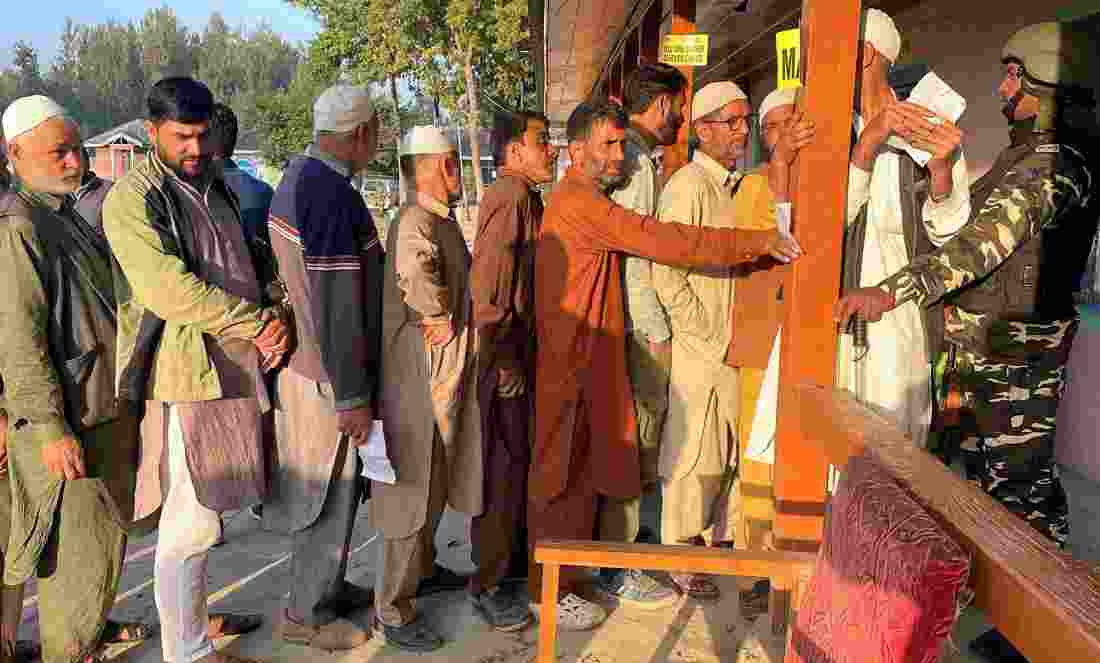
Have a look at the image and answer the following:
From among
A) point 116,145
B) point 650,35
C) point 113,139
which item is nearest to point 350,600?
point 650,35

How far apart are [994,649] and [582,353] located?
166cm

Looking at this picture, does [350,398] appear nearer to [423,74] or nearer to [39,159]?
[39,159]

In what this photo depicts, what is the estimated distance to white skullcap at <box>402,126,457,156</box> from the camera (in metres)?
2.84

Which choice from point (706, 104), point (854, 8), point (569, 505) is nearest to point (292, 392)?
point (569, 505)

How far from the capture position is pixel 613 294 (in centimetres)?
292

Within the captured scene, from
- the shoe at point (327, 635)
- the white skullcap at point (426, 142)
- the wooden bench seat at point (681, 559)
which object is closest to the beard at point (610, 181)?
the white skullcap at point (426, 142)

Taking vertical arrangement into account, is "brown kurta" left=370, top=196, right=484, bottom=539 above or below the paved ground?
above

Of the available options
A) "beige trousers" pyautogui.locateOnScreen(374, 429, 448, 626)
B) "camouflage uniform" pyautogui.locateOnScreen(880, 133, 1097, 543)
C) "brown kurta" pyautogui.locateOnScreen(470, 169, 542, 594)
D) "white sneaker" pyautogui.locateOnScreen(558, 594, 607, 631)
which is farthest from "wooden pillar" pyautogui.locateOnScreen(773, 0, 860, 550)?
"beige trousers" pyautogui.locateOnScreen(374, 429, 448, 626)

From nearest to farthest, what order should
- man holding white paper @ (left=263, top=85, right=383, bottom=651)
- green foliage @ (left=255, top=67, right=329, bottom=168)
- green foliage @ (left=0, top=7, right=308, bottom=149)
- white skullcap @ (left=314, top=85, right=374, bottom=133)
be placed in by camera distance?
man holding white paper @ (left=263, top=85, right=383, bottom=651), white skullcap @ (left=314, top=85, right=374, bottom=133), green foliage @ (left=255, top=67, right=329, bottom=168), green foliage @ (left=0, top=7, right=308, bottom=149)

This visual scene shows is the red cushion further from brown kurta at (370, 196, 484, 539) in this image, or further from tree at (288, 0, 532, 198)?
tree at (288, 0, 532, 198)

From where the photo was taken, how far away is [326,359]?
103 inches

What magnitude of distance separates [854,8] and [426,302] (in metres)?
1.53

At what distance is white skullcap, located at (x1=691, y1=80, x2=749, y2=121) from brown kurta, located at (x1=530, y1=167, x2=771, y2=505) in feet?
1.93

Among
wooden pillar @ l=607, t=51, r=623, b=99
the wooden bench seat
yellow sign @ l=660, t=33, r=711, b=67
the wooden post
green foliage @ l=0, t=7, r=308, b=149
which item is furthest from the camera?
green foliage @ l=0, t=7, r=308, b=149
